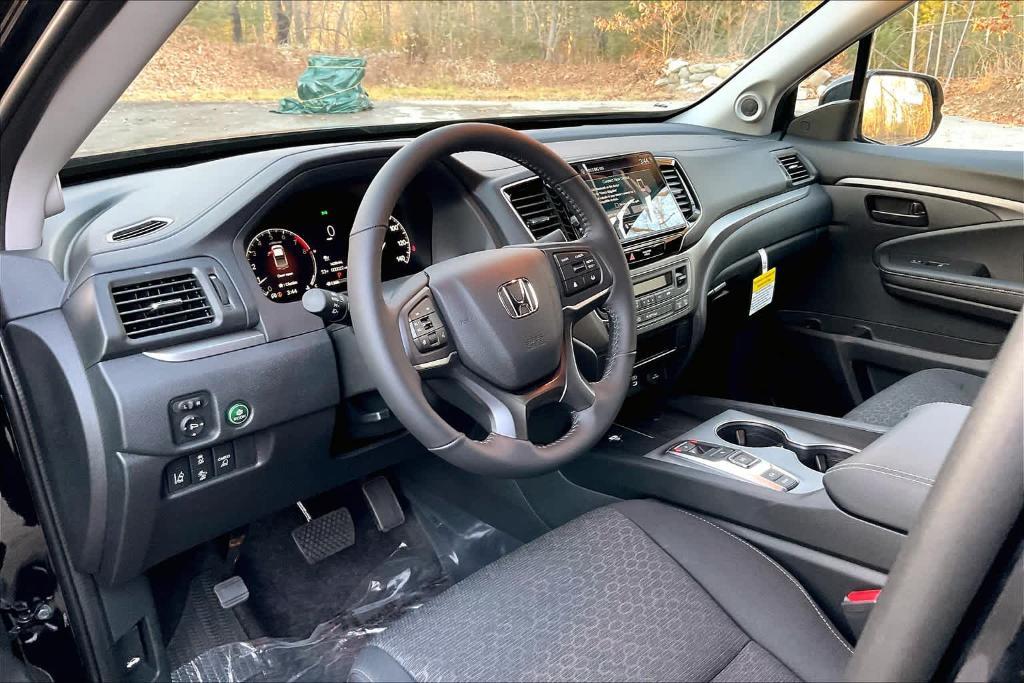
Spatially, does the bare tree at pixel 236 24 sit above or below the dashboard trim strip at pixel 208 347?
above

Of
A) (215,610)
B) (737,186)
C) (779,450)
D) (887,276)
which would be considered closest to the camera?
(779,450)

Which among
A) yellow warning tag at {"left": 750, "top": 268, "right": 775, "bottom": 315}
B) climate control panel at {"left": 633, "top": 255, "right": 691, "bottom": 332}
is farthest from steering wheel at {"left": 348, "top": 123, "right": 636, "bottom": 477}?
yellow warning tag at {"left": 750, "top": 268, "right": 775, "bottom": 315}

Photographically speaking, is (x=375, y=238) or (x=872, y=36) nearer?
(x=375, y=238)

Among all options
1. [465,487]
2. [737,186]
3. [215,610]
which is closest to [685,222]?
[737,186]

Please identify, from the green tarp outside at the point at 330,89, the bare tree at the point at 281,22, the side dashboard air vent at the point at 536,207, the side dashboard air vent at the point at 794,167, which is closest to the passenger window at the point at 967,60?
the side dashboard air vent at the point at 794,167

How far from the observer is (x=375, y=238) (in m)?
1.31

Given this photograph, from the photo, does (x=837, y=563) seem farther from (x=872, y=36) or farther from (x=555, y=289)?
(x=872, y=36)

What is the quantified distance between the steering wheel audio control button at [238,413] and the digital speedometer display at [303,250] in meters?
0.21

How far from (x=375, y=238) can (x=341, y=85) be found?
→ 1040 mm

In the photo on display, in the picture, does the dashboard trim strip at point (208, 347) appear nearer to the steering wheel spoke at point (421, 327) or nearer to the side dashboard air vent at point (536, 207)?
the steering wheel spoke at point (421, 327)

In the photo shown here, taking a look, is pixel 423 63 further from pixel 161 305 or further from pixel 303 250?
pixel 161 305

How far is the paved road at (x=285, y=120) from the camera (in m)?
1.67

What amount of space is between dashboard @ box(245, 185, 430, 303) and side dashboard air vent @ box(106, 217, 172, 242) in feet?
0.49

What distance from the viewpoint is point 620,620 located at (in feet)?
4.18
